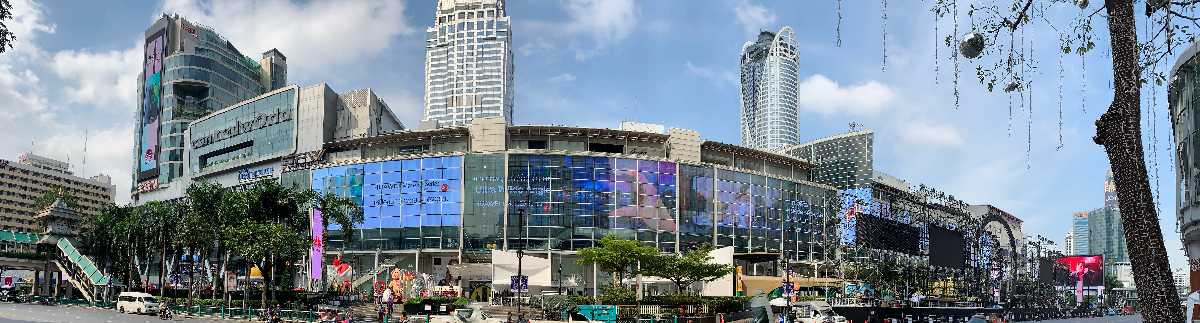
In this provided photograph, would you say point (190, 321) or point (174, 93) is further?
point (174, 93)

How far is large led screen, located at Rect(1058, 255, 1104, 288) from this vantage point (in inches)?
3925

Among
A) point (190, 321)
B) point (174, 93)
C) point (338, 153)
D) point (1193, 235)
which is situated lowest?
point (190, 321)

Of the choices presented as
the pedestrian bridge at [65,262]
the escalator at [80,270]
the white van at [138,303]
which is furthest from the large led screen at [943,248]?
the pedestrian bridge at [65,262]

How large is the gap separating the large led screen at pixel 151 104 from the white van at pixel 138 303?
396 ft

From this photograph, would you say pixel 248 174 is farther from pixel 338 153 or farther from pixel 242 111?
pixel 338 153

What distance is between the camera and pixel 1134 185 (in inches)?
341

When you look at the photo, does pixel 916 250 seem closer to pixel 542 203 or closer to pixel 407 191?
pixel 542 203

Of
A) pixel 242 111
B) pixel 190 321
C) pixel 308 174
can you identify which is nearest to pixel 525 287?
pixel 190 321

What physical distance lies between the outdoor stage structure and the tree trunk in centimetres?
4606

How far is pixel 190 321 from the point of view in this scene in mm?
51750

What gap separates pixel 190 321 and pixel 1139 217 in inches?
2084

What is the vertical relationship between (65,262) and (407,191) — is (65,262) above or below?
below

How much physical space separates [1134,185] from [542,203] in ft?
282

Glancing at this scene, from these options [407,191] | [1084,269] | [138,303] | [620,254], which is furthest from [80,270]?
[1084,269]
